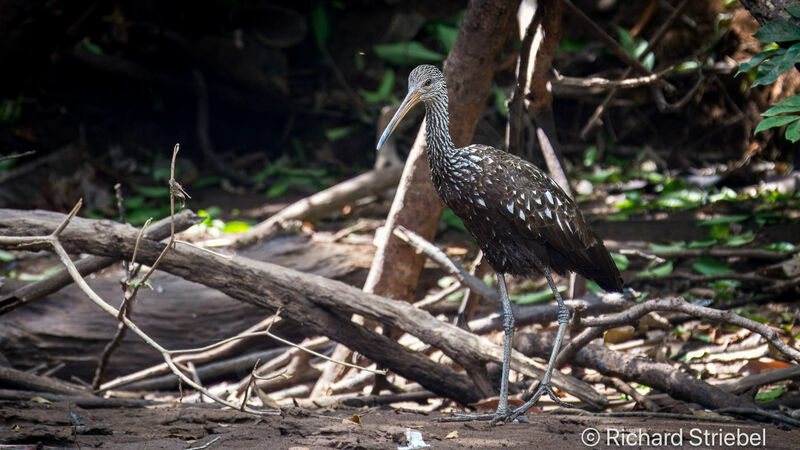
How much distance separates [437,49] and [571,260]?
235 inches

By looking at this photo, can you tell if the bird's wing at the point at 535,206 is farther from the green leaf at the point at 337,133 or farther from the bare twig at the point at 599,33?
the green leaf at the point at 337,133

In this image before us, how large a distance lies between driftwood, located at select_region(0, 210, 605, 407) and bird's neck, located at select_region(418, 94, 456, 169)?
2.93 ft

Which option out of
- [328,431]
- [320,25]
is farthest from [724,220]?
[320,25]

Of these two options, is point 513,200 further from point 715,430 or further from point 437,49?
point 437,49

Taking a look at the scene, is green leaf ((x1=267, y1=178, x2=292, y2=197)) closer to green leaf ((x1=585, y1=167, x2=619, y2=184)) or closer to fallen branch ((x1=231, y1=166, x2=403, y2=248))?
fallen branch ((x1=231, y1=166, x2=403, y2=248))

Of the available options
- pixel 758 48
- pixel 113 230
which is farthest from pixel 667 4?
pixel 113 230

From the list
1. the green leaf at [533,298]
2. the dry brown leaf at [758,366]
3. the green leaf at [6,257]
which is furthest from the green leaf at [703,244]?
the green leaf at [6,257]

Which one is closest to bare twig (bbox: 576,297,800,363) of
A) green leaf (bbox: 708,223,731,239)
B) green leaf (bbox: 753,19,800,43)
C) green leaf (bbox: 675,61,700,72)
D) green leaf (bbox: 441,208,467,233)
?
green leaf (bbox: 753,19,800,43)

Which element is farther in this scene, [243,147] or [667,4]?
[243,147]

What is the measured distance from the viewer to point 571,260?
356 centimetres

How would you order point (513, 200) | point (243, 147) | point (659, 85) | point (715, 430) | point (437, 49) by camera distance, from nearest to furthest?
1. point (715, 430)
2. point (513, 200)
3. point (659, 85)
4. point (437, 49)
5. point (243, 147)

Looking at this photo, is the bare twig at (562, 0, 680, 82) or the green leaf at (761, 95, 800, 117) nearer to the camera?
the green leaf at (761, 95, 800, 117)

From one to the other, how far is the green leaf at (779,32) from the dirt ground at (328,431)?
1.58 metres

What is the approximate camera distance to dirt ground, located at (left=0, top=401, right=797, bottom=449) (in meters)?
2.83
